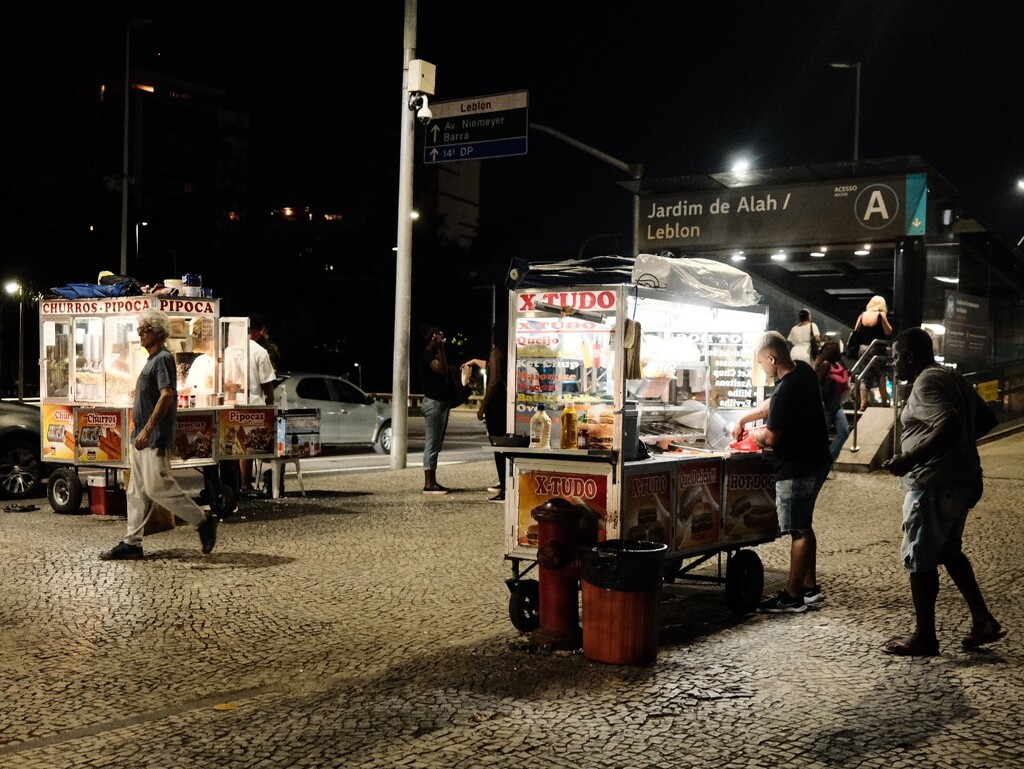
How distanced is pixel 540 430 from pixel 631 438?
61 cm

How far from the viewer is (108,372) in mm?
11922

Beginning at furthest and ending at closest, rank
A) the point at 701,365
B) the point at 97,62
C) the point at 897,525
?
1. the point at 97,62
2. the point at 897,525
3. the point at 701,365

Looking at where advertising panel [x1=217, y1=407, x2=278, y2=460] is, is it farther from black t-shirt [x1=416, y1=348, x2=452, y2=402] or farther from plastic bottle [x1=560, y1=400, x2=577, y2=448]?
plastic bottle [x1=560, y1=400, x2=577, y2=448]

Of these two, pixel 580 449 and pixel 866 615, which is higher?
pixel 580 449

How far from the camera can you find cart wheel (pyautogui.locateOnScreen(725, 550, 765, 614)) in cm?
729

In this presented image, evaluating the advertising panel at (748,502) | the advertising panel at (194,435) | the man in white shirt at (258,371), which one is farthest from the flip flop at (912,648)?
the man in white shirt at (258,371)

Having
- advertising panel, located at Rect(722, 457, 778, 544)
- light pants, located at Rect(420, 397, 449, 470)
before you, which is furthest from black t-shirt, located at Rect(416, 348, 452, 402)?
advertising panel, located at Rect(722, 457, 778, 544)

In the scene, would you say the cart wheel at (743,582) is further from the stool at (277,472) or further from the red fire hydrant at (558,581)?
the stool at (277,472)

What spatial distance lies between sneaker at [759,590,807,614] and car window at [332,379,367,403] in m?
14.1

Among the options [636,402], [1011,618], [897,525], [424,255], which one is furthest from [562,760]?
[424,255]

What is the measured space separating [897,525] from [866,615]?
14.5ft

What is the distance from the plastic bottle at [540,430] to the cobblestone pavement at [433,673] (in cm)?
120

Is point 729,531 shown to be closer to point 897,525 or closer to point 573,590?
point 573,590

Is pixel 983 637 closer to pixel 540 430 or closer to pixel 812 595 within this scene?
pixel 812 595
